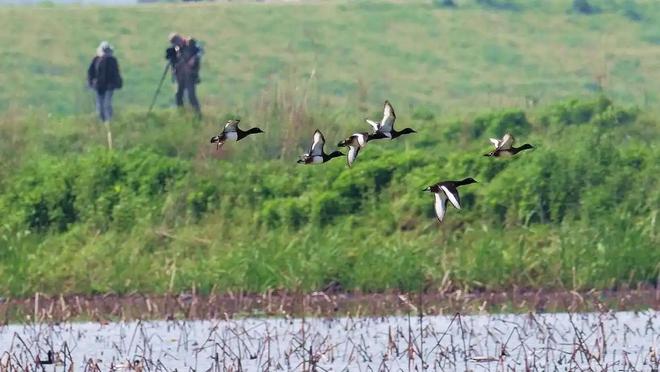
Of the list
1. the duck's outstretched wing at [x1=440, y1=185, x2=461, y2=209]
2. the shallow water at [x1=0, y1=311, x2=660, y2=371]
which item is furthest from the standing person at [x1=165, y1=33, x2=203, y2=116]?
the duck's outstretched wing at [x1=440, y1=185, x2=461, y2=209]

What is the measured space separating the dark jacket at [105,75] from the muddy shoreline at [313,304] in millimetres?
8522

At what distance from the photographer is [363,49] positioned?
44531 mm

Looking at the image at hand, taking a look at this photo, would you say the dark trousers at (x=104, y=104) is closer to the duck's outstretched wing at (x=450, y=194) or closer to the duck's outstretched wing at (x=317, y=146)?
the duck's outstretched wing at (x=317, y=146)

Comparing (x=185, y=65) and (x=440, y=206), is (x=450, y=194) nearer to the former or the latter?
(x=440, y=206)

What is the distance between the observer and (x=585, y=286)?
16328 millimetres

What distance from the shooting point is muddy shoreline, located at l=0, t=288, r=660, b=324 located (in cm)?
1503

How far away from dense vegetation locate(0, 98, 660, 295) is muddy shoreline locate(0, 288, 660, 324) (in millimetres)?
419

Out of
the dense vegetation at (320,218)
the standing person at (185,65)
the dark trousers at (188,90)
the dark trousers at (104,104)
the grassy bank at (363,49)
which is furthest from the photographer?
the grassy bank at (363,49)

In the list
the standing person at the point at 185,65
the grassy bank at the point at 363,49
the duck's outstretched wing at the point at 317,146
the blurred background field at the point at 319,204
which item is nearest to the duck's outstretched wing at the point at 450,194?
the duck's outstretched wing at the point at 317,146

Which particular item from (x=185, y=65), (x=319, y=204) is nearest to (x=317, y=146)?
(x=319, y=204)

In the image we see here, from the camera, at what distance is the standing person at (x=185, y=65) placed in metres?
25.3

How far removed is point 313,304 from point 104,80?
32.9 feet

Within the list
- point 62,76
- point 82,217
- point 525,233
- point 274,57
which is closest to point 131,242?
point 82,217

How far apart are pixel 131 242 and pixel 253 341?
4.80 meters
